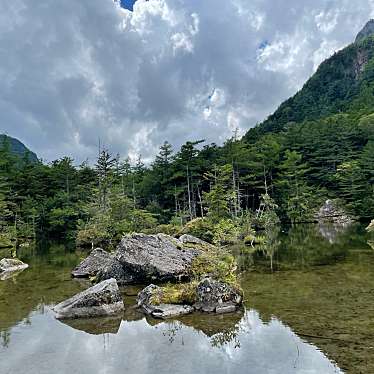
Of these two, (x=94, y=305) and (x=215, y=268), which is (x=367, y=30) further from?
(x=94, y=305)

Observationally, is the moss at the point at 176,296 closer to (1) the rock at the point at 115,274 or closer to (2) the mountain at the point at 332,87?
(1) the rock at the point at 115,274

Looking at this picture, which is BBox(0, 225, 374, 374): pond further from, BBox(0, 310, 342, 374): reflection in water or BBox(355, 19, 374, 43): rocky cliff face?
BBox(355, 19, 374, 43): rocky cliff face

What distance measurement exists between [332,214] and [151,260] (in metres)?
45.9

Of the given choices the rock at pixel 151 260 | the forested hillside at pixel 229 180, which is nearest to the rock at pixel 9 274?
the rock at pixel 151 260

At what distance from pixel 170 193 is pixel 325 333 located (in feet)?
165

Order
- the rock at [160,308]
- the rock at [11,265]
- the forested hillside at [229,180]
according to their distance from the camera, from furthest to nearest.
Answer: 1. the forested hillside at [229,180]
2. the rock at [11,265]
3. the rock at [160,308]

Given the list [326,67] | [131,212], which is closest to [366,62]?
[326,67]

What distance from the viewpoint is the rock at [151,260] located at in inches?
743

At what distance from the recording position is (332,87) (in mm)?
135000

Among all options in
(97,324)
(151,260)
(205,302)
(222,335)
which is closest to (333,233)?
(151,260)

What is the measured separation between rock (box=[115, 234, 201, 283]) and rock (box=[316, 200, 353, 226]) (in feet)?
137

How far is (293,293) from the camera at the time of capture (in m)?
15.3

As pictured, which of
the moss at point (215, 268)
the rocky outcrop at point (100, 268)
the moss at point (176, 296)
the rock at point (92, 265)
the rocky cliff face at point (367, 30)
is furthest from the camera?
the rocky cliff face at point (367, 30)

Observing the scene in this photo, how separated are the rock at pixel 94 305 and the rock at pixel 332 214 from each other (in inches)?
1877
